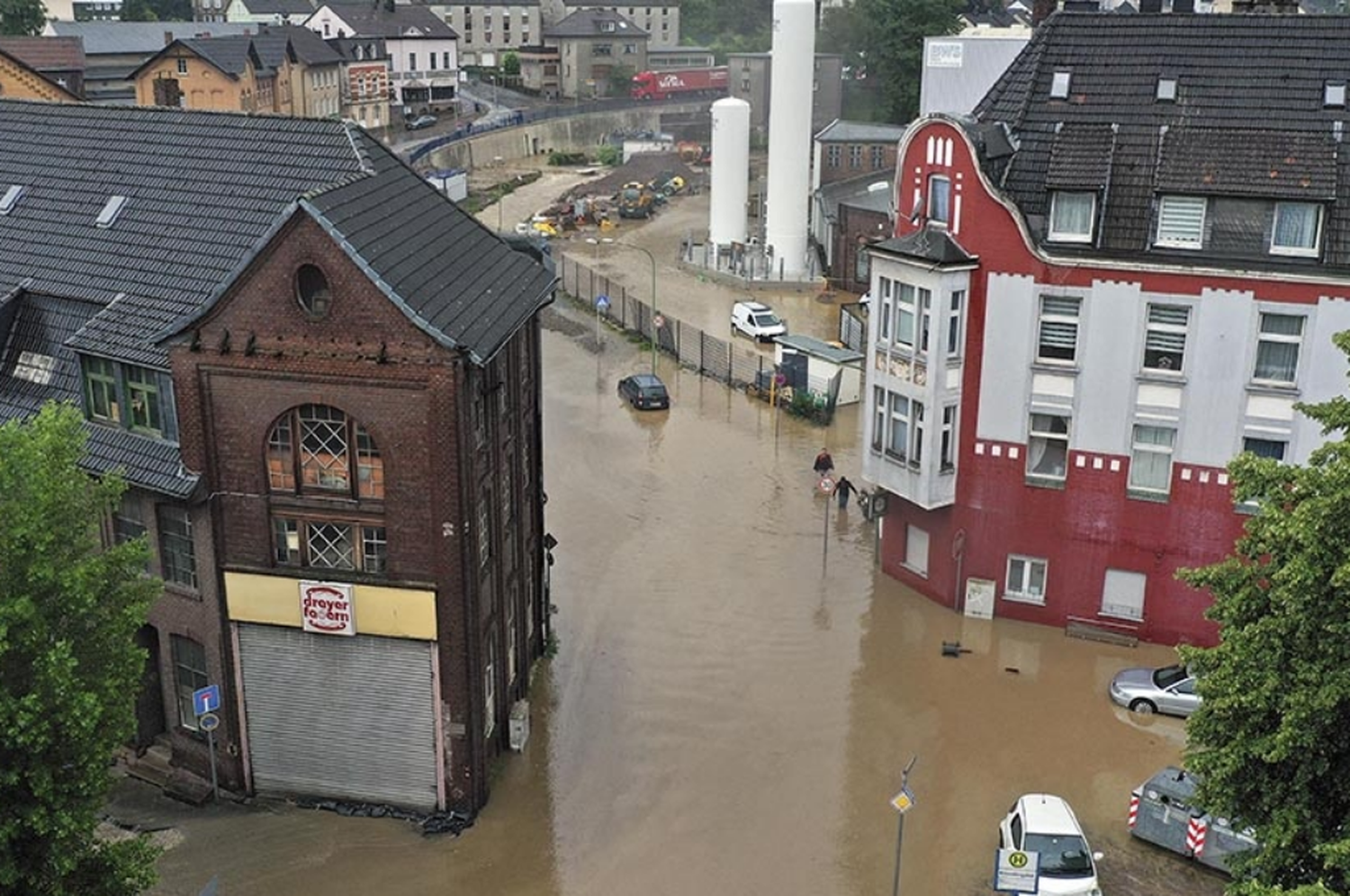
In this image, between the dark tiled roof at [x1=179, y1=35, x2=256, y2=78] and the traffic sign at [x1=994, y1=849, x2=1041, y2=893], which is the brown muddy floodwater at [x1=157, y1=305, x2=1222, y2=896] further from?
the dark tiled roof at [x1=179, y1=35, x2=256, y2=78]

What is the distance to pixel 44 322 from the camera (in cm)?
2789

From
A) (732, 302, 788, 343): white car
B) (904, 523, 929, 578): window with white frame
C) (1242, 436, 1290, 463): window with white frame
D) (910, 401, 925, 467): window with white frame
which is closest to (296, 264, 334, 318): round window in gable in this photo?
(910, 401, 925, 467): window with white frame

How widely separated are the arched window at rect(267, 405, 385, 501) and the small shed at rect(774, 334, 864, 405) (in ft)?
102

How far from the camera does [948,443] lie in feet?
114

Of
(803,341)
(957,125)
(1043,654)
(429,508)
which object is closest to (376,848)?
(429,508)

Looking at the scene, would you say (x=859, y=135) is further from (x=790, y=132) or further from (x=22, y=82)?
(x=22, y=82)

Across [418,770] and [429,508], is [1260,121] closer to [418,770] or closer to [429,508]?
[429,508]

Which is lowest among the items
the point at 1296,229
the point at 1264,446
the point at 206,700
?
the point at 206,700

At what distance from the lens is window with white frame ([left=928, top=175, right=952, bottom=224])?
33.9m

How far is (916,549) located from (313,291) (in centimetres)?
1954

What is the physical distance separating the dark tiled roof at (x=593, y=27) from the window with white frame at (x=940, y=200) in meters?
137

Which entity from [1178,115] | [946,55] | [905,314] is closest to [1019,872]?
[905,314]

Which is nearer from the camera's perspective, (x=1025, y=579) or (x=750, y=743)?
(x=750, y=743)

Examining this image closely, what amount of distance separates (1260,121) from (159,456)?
26.3m
